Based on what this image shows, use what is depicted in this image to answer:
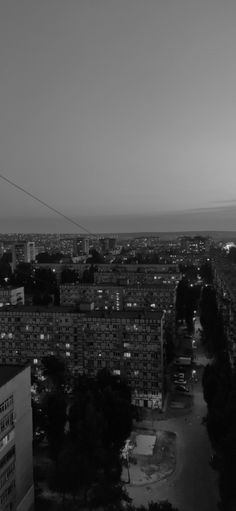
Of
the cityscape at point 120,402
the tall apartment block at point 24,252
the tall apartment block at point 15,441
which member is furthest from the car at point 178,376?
the tall apartment block at point 24,252

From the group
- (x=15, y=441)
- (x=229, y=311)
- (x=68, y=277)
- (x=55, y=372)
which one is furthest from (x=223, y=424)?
(x=68, y=277)

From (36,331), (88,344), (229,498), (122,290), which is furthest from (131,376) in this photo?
(122,290)

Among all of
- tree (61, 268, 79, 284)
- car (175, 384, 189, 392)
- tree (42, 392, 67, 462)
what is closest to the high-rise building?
tree (61, 268, 79, 284)

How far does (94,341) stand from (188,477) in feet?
21.8

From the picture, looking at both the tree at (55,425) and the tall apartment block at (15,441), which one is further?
the tree at (55,425)

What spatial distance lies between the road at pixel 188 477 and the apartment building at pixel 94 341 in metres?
1.85

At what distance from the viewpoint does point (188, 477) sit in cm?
1117

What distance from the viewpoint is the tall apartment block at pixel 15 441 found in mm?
8516

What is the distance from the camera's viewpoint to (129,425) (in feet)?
38.5

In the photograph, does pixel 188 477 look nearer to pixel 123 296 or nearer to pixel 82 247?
pixel 123 296

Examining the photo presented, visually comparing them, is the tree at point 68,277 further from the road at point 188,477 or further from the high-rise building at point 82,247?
the high-rise building at point 82,247

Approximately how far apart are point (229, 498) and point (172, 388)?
26.4ft

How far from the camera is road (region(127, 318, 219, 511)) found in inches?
403

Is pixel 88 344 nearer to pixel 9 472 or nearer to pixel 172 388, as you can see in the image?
pixel 172 388
